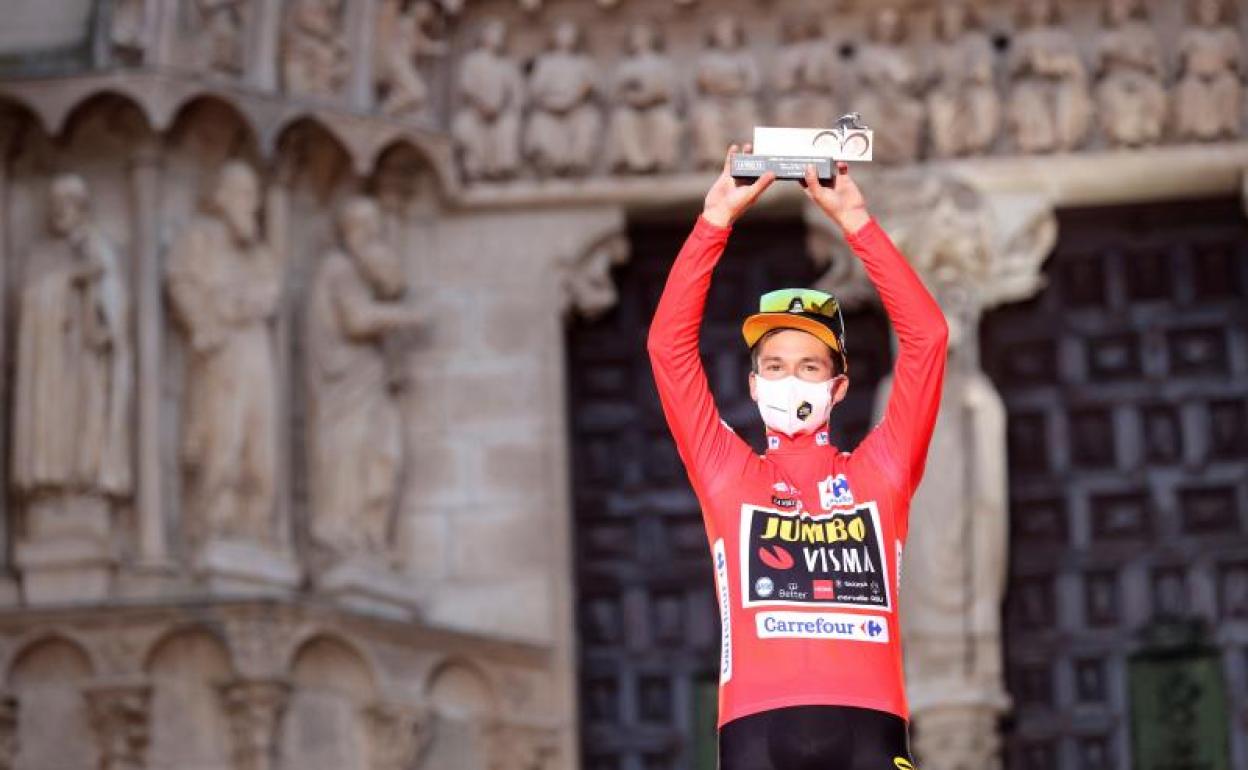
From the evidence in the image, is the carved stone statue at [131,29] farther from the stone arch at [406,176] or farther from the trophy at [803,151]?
the trophy at [803,151]

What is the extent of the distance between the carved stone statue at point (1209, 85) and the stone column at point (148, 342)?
3.45m

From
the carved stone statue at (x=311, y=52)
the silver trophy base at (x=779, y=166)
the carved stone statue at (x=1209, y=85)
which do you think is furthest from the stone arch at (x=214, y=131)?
the silver trophy base at (x=779, y=166)

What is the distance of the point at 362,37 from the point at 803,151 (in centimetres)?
562

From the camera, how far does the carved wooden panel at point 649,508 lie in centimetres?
1205

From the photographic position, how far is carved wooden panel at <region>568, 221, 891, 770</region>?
39.5ft

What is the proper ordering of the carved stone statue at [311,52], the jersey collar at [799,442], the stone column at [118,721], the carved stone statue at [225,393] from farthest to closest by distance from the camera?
the carved stone statue at [311,52]
the carved stone statue at [225,393]
the stone column at [118,721]
the jersey collar at [799,442]

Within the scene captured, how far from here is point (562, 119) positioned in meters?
12.1

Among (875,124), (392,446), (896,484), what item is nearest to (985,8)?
(875,124)

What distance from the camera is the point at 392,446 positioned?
11.8 metres

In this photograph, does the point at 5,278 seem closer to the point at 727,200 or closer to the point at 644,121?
the point at 644,121

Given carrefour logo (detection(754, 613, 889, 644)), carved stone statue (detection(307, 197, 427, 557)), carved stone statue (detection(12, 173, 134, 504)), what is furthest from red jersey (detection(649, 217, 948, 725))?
carved stone statue (detection(307, 197, 427, 557))

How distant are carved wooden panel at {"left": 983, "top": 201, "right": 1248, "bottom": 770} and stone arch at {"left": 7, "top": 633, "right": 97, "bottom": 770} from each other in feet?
10.2

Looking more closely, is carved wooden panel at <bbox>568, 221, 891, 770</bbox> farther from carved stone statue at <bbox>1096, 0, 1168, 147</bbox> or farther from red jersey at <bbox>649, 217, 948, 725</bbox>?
red jersey at <bbox>649, 217, 948, 725</bbox>

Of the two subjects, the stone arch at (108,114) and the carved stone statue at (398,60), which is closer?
the stone arch at (108,114)
